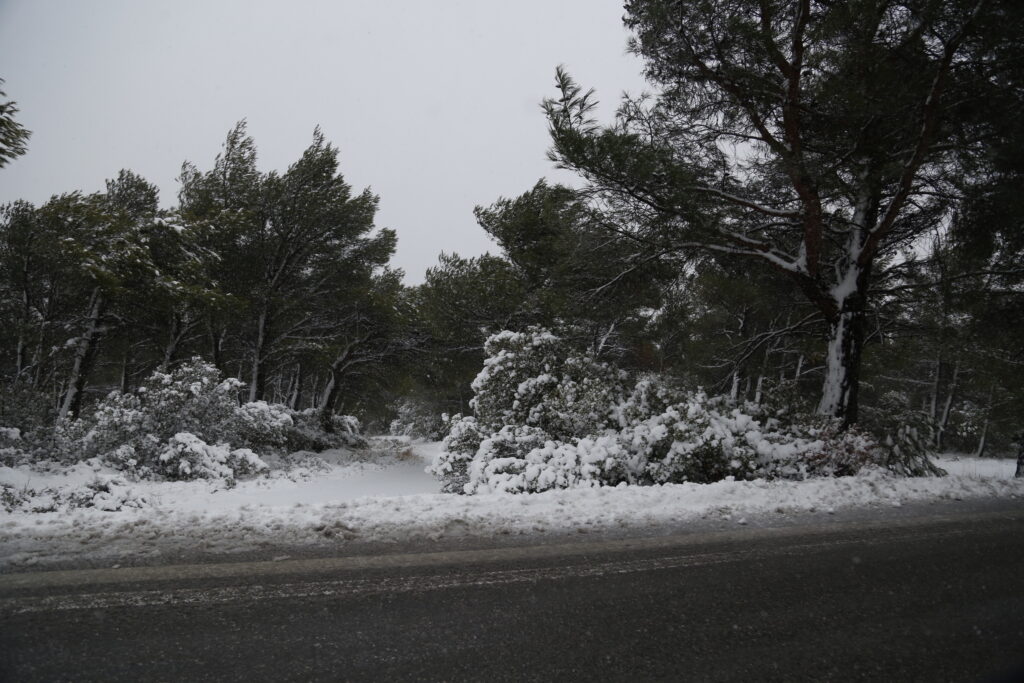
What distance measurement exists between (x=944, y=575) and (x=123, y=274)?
16875 millimetres

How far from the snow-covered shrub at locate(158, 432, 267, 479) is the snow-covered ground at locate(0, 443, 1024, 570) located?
1525 mm

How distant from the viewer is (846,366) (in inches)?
356

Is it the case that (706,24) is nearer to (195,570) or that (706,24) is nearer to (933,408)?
(195,570)

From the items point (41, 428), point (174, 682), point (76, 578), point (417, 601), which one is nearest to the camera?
point (174, 682)

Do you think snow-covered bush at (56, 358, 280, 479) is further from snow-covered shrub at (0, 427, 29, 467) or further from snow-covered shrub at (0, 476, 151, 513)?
snow-covered shrub at (0, 476, 151, 513)

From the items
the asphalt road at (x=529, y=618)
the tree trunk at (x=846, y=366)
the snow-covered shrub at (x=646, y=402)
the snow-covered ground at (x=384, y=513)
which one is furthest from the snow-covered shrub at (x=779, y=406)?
the asphalt road at (x=529, y=618)

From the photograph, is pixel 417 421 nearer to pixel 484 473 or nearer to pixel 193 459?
pixel 193 459

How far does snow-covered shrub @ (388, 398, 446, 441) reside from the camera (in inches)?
1313

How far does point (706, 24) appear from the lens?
7.74 metres

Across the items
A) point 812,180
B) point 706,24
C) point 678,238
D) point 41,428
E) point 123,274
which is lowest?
point 41,428

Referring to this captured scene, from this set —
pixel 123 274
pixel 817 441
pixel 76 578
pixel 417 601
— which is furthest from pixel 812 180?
pixel 123 274

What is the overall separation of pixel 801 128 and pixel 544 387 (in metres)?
6.58

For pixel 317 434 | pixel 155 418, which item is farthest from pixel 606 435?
pixel 317 434

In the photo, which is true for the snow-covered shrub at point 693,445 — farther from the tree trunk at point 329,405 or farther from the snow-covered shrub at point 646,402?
the tree trunk at point 329,405
